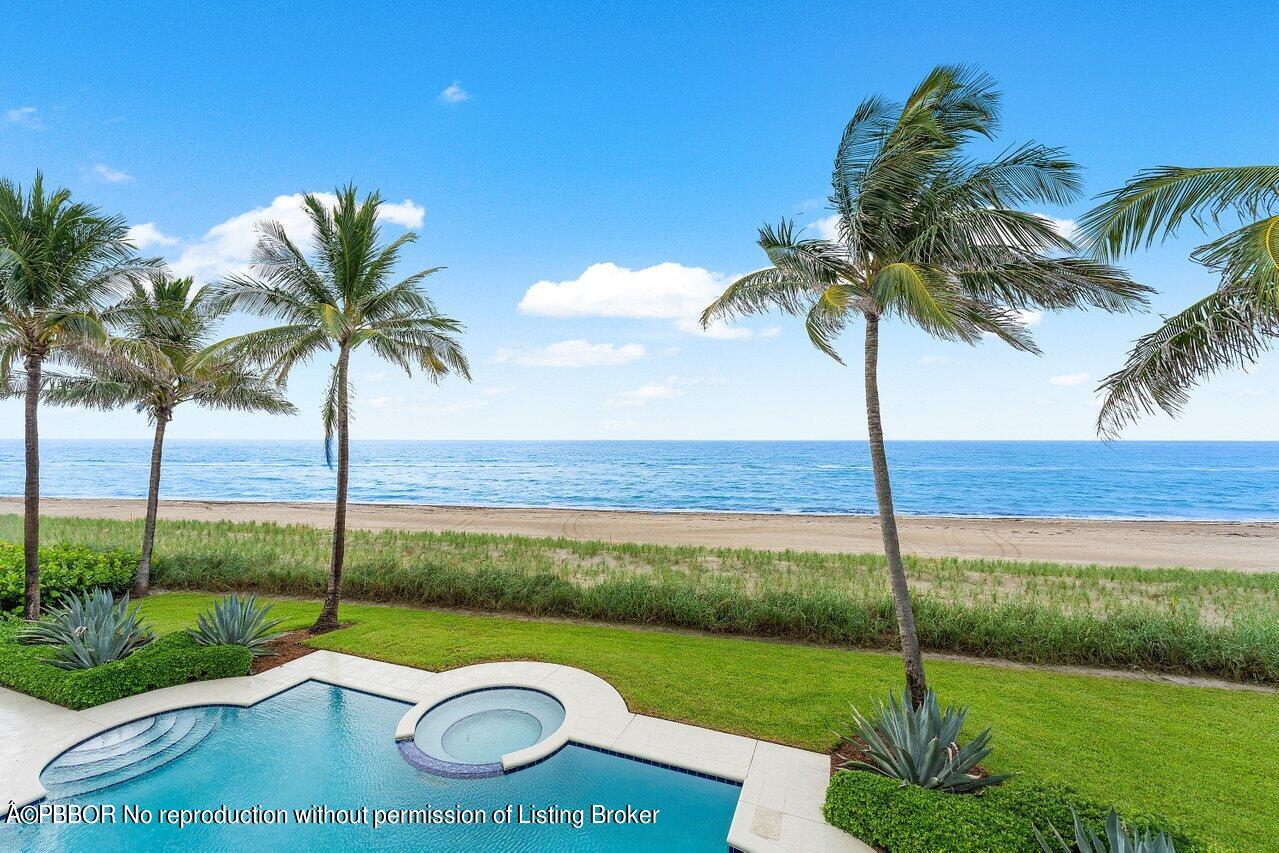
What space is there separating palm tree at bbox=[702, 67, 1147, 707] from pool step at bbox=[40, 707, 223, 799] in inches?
341

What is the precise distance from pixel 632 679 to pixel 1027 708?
552 centimetres

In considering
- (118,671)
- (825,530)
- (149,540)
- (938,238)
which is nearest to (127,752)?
(118,671)

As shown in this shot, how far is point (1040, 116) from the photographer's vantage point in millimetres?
8852

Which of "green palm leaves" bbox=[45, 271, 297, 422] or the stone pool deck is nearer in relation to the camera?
the stone pool deck

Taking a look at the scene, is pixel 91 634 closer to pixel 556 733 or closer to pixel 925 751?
pixel 556 733

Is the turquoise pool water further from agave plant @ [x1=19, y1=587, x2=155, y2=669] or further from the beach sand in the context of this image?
the beach sand

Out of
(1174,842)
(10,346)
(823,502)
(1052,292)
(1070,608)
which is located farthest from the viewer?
(823,502)

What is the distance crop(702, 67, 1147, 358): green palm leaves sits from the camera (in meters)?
5.95

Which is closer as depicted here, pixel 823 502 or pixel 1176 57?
pixel 1176 57

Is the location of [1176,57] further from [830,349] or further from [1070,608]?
[1070,608]

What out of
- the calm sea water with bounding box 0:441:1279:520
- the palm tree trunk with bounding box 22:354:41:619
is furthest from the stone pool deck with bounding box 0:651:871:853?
the calm sea water with bounding box 0:441:1279:520

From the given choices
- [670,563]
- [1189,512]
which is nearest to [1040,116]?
[670,563]

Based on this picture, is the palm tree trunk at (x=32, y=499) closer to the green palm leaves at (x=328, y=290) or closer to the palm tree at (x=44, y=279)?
the palm tree at (x=44, y=279)

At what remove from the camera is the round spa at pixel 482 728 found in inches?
246
